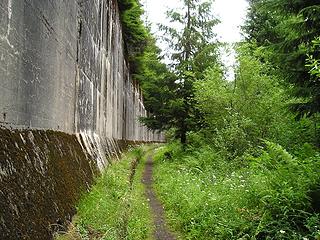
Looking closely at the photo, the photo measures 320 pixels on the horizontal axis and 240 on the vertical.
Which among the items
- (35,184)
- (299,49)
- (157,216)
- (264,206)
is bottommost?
(157,216)

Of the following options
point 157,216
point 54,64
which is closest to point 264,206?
point 157,216

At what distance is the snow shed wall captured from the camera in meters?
4.80

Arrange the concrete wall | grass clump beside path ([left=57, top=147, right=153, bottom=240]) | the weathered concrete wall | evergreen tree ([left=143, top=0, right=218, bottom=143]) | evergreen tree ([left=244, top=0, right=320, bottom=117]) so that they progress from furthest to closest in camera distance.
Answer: evergreen tree ([left=143, top=0, right=218, bottom=143]), evergreen tree ([left=244, top=0, right=320, bottom=117]), grass clump beside path ([left=57, top=147, right=153, bottom=240]), the concrete wall, the weathered concrete wall

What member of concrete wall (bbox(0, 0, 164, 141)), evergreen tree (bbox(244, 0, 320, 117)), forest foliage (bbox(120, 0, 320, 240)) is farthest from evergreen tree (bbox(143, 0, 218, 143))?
evergreen tree (bbox(244, 0, 320, 117))

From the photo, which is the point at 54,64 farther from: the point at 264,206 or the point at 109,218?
the point at 264,206

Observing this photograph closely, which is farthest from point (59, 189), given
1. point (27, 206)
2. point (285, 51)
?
point (285, 51)

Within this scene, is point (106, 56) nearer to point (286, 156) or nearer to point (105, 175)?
point (105, 175)

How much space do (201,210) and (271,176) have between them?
5.89 ft

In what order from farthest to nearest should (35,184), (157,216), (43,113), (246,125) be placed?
(246,125) → (157,216) → (43,113) → (35,184)

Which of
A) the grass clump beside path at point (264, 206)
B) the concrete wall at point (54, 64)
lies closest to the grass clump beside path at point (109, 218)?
the grass clump beside path at point (264, 206)

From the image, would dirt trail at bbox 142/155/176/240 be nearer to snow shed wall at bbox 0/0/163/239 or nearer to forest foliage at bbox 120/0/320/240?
forest foliage at bbox 120/0/320/240

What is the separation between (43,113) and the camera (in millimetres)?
7168

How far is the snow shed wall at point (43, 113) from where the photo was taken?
4.80 meters

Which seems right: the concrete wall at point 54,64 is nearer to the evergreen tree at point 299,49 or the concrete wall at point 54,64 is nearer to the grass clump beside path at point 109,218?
the grass clump beside path at point 109,218
